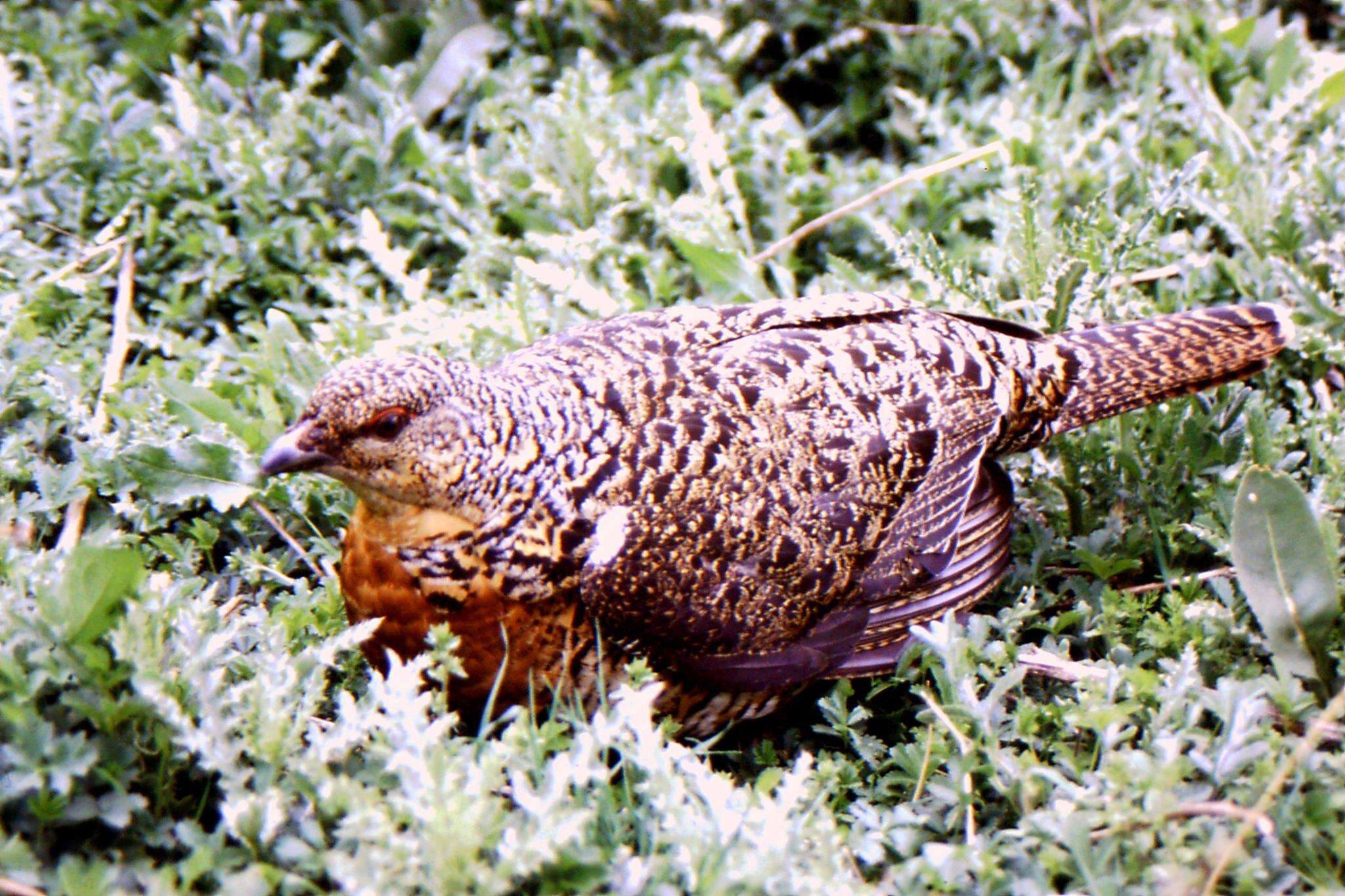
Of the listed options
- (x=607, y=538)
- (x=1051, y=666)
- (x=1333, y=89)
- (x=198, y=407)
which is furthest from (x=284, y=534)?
(x=1333, y=89)

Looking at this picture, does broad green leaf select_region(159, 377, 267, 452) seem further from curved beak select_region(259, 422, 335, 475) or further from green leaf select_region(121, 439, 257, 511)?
curved beak select_region(259, 422, 335, 475)

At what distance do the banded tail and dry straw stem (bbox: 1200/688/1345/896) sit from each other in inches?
36.5

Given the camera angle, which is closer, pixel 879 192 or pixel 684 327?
pixel 684 327

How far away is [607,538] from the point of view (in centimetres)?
263

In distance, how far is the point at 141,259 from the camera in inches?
156

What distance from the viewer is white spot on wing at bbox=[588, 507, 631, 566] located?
2.62 metres

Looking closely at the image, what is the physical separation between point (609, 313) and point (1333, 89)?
9.08 feet

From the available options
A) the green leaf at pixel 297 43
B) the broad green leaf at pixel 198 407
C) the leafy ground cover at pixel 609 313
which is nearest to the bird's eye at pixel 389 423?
the leafy ground cover at pixel 609 313

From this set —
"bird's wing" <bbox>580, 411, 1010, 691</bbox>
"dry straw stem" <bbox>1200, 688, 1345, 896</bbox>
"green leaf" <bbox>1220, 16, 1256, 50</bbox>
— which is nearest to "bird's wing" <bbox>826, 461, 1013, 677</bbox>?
"bird's wing" <bbox>580, 411, 1010, 691</bbox>

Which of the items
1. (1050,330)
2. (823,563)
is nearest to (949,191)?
(1050,330)

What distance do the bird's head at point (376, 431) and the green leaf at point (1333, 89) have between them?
3493 mm

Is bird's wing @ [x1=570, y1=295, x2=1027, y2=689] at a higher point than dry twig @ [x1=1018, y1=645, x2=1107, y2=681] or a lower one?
higher

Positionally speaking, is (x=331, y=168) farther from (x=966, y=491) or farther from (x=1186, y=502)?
(x=1186, y=502)

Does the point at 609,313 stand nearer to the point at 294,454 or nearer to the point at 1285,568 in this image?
the point at 294,454
